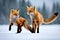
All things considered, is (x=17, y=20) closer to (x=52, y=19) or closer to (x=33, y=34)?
(x=33, y=34)

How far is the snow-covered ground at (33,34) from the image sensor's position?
2104 mm

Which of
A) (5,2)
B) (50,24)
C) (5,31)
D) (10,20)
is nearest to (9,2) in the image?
(5,2)

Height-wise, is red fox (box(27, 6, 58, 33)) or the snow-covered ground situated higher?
red fox (box(27, 6, 58, 33))

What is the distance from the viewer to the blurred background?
213cm

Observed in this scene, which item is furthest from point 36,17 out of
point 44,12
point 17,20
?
point 17,20

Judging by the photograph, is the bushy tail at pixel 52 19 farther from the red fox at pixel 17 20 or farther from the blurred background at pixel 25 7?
the red fox at pixel 17 20

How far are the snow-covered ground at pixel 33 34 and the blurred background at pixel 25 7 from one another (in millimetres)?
83

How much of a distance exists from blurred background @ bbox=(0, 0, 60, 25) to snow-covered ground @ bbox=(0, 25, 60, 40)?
0.27 feet

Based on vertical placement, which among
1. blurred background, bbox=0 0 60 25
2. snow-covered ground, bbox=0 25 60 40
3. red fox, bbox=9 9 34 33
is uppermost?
blurred background, bbox=0 0 60 25

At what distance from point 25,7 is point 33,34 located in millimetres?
338

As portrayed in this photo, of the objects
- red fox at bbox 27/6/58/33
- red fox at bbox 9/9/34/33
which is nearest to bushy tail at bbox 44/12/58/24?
red fox at bbox 27/6/58/33

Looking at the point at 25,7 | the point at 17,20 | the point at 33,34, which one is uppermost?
the point at 25,7

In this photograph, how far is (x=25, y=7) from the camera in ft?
7.02

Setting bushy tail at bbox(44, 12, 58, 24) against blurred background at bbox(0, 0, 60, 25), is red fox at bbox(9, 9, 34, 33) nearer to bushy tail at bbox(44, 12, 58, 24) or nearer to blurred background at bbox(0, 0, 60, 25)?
blurred background at bbox(0, 0, 60, 25)
